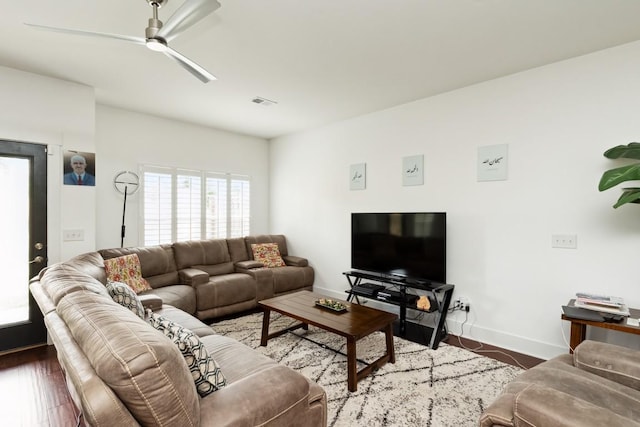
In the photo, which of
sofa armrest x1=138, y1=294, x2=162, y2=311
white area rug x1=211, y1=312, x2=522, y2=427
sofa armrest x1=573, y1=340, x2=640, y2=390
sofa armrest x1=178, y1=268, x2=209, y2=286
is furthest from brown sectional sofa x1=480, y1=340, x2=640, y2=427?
sofa armrest x1=178, y1=268, x2=209, y2=286

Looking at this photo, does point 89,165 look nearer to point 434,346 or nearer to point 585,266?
point 434,346

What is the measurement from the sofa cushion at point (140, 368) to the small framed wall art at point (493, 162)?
3.20 metres

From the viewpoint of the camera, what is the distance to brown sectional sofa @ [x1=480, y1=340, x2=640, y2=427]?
1.22 metres

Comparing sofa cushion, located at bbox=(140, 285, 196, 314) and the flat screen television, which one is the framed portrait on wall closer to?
sofa cushion, located at bbox=(140, 285, 196, 314)

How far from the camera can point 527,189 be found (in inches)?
118

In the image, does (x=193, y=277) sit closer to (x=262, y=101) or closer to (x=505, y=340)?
(x=262, y=101)

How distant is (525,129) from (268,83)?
8.53 ft

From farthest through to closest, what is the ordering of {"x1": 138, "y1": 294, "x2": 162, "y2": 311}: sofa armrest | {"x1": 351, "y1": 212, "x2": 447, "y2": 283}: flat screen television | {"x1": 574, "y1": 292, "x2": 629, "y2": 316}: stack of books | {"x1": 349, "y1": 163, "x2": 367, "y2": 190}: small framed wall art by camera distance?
1. {"x1": 349, "y1": 163, "x2": 367, "y2": 190}: small framed wall art
2. {"x1": 351, "y1": 212, "x2": 447, "y2": 283}: flat screen television
3. {"x1": 138, "y1": 294, "x2": 162, "y2": 311}: sofa armrest
4. {"x1": 574, "y1": 292, "x2": 629, "y2": 316}: stack of books

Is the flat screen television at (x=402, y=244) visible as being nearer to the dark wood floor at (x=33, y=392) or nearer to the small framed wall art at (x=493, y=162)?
the small framed wall art at (x=493, y=162)

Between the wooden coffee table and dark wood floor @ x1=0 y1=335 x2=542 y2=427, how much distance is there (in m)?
1.00

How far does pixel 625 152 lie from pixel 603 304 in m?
1.14

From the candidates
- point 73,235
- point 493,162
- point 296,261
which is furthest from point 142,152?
point 493,162

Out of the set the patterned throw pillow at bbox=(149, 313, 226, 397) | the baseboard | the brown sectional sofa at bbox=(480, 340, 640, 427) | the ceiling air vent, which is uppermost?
the ceiling air vent

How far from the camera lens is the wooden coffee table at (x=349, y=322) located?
2414 mm
